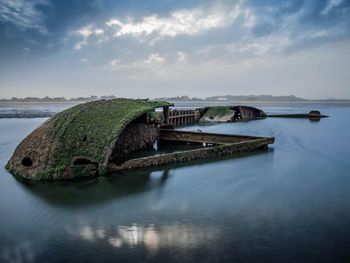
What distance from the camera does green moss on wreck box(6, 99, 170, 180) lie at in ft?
31.2

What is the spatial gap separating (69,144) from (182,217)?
539 cm

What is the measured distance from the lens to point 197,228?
6.07 meters

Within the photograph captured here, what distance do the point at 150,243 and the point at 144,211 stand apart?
1745 mm

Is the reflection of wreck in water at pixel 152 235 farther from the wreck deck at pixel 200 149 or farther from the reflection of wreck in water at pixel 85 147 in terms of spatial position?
the wreck deck at pixel 200 149

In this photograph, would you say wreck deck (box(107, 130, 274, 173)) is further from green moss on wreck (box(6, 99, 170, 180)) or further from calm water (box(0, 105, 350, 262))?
green moss on wreck (box(6, 99, 170, 180))

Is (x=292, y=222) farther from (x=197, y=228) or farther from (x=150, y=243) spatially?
(x=150, y=243)

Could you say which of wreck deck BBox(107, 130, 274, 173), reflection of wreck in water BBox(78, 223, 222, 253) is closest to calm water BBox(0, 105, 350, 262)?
reflection of wreck in water BBox(78, 223, 222, 253)

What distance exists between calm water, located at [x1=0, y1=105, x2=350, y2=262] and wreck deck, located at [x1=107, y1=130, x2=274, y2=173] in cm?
51

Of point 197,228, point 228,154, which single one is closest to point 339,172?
point 228,154

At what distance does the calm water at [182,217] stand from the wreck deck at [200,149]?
1.68 ft

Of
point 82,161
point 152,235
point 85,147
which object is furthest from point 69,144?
point 152,235

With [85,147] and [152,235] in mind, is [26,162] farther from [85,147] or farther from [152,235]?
[152,235]

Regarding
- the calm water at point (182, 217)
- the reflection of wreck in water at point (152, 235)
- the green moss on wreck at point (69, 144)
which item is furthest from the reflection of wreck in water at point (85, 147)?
the reflection of wreck in water at point (152, 235)

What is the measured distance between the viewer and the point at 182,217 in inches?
265
